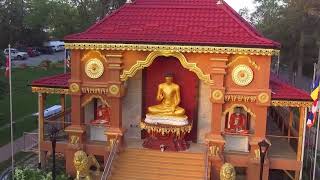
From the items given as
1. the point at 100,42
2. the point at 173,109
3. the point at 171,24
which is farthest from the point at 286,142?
the point at 100,42

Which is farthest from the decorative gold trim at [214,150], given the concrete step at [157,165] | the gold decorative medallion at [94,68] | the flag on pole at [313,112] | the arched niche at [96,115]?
the gold decorative medallion at [94,68]

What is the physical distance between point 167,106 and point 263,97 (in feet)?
11.4

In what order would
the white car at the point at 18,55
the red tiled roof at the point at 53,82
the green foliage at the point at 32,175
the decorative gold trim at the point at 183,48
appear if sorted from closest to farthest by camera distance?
the decorative gold trim at the point at 183,48
the green foliage at the point at 32,175
the red tiled roof at the point at 53,82
the white car at the point at 18,55

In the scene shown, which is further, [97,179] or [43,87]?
[43,87]

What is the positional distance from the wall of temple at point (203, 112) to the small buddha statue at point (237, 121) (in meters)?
1.06

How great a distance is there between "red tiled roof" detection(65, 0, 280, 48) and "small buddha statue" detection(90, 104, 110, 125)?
9.00 feet

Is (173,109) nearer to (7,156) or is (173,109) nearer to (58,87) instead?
(58,87)

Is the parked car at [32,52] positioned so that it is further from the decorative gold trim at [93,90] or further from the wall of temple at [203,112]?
the wall of temple at [203,112]

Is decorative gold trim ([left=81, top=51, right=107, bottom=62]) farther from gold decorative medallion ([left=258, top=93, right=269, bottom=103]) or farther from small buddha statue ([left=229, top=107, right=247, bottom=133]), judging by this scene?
gold decorative medallion ([left=258, top=93, right=269, bottom=103])

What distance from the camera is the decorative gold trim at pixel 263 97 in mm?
14416

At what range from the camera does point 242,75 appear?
14.6m

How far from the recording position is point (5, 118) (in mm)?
24984

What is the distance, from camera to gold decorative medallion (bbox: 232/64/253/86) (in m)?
14.6

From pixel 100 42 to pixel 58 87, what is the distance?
2.55 metres
